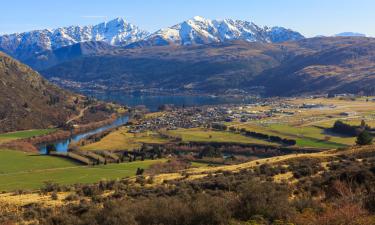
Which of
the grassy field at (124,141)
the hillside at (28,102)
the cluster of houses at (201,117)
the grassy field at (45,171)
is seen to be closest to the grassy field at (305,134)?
the cluster of houses at (201,117)

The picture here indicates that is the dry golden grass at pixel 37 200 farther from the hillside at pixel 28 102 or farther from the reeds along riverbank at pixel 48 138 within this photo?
the hillside at pixel 28 102

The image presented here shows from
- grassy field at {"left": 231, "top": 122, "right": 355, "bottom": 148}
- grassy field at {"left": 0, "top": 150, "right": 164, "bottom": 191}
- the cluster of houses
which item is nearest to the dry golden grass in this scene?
grassy field at {"left": 0, "top": 150, "right": 164, "bottom": 191}

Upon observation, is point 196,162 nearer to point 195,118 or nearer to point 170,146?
point 170,146

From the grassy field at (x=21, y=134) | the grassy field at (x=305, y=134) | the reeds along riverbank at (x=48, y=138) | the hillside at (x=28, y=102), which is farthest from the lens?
the hillside at (x=28, y=102)

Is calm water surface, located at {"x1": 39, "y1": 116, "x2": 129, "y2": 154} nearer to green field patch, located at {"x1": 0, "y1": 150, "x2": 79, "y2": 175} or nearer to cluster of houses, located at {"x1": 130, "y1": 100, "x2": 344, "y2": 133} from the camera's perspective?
cluster of houses, located at {"x1": 130, "y1": 100, "x2": 344, "y2": 133}

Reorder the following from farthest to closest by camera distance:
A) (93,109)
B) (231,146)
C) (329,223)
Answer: (93,109) → (231,146) → (329,223)

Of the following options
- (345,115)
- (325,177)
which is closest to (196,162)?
(325,177)
